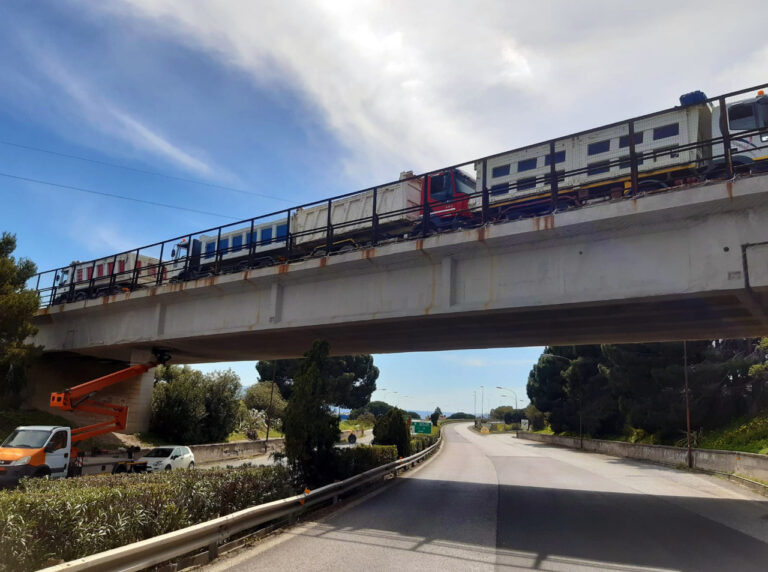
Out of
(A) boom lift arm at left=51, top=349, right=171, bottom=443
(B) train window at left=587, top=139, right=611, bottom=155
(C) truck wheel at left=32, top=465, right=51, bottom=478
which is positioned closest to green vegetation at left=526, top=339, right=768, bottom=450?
(B) train window at left=587, top=139, right=611, bottom=155

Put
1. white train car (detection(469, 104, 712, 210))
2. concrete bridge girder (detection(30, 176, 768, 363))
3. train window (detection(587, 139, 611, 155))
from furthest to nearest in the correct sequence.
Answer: train window (detection(587, 139, 611, 155)) < white train car (detection(469, 104, 712, 210)) < concrete bridge girder (detection(30, 176, 768, 363))

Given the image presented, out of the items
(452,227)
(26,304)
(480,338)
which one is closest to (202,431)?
(26,304)

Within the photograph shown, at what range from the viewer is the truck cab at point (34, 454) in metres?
14.5

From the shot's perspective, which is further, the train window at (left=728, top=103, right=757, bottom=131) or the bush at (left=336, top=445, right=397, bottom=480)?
the bush at (left=336, top=445, right=397, bottom=480)

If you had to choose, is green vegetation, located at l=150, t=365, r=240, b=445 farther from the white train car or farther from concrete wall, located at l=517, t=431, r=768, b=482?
concrete wall, located at l=517, t=431, r=768, b=482

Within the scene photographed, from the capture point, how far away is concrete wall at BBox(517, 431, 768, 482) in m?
21.3

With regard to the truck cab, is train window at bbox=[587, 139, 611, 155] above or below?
above

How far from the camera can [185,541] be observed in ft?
23.8

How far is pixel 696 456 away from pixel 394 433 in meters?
16.0

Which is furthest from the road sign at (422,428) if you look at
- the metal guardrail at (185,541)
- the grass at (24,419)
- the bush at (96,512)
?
the bush at (96,512)

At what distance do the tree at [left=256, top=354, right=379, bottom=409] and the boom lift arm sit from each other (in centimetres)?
4889

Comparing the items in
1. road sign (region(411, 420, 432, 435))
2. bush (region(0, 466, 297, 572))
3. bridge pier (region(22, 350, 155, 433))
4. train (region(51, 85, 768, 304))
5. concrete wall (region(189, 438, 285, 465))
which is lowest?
concrete wall (region(189, 438, 285, 465))

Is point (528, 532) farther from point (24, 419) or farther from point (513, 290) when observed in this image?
point (24, 419)

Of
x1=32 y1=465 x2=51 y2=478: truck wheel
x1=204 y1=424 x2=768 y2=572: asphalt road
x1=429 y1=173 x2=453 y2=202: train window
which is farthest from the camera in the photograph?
x1=429 y1=173 x2=453 y2=202: train window
